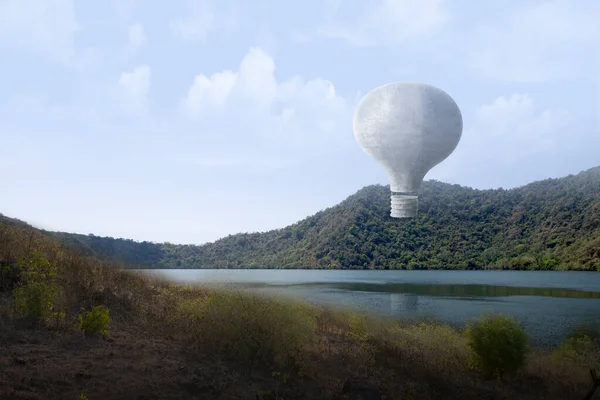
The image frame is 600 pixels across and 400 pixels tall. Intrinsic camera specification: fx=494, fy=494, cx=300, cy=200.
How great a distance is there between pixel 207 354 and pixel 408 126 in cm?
873

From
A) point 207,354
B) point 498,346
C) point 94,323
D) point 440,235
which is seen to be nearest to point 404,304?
point 498,346

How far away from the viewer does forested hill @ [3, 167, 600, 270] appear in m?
102

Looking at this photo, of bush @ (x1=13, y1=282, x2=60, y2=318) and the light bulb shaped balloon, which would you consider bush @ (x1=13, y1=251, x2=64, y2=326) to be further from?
the light bulb shaped balloon

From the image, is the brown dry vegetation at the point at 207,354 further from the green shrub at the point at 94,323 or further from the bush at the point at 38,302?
the green shrub at the point at 94,323

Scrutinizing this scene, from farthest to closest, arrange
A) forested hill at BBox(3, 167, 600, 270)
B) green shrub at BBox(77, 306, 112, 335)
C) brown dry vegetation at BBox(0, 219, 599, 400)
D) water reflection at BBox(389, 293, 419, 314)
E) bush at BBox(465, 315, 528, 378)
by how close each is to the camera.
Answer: forested hill at BBox(3, 167, 600, 270)
water reflection at BBox(389, 293, 419, 314)
bush at BBox(465, 315, 528, 378)
green shrub at BBox(77, 306, 112, 335)
brown dry vegetation at BBox(0, 219, 599, 400)

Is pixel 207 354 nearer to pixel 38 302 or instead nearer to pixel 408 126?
pixel 38 302

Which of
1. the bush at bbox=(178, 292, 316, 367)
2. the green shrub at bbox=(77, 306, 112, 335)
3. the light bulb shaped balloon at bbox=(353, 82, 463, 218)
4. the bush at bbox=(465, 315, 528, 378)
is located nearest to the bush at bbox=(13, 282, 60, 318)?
the green shrub at bbox=(77, 306, 112, 335)

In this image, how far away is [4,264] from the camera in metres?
11.1

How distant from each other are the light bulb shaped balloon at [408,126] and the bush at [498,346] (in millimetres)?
5458

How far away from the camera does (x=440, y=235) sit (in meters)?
116

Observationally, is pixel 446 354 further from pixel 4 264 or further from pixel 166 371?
pixel 4 264

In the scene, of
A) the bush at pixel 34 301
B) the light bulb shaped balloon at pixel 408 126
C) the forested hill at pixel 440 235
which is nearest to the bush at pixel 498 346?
the light bulb shaped balloon at pixel 408 126

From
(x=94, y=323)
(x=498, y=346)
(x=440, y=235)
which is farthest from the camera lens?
(x=440, y=235)

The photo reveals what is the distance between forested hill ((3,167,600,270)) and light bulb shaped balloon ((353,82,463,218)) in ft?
286
